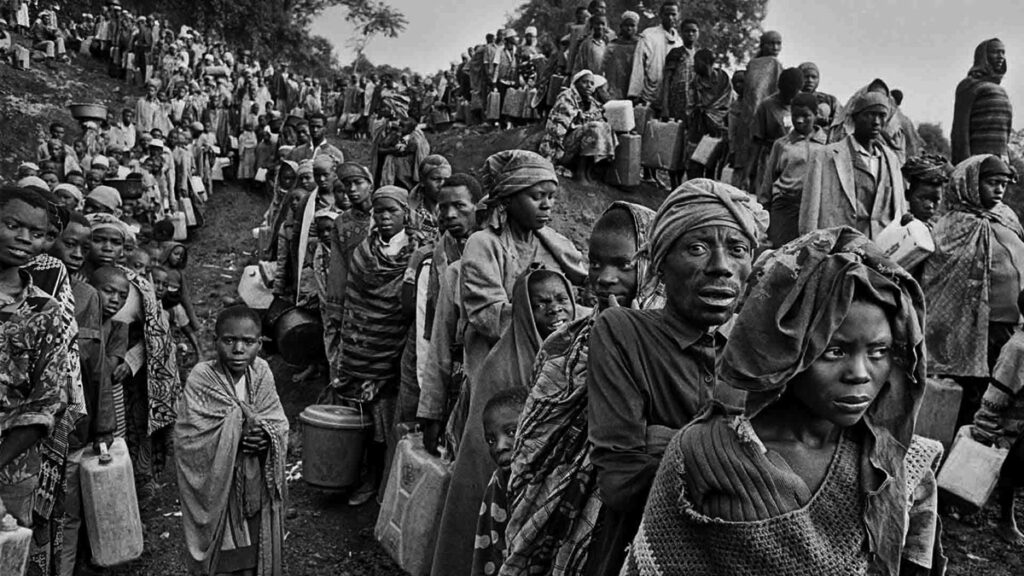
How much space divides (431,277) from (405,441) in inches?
Result: 36.2

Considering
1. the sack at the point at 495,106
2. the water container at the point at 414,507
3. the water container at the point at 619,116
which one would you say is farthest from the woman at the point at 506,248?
the sack at the point at 495,106

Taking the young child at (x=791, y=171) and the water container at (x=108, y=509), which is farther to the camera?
the young child at (x=791, y=171)

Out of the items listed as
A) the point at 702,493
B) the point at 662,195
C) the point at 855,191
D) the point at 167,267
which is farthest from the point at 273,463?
the point at 662,195

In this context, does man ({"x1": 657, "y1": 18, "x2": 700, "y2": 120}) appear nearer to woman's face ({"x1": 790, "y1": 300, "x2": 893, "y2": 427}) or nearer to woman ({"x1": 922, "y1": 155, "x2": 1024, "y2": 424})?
woman ({"x1": 922, "y1": 155, "x2": 1024, "y2": 424})

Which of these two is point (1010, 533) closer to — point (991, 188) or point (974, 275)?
point (974, 275)

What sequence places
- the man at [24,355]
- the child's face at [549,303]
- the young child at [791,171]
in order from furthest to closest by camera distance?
the young child at [791,171], the man at [24,355], the child's face at [549,303]

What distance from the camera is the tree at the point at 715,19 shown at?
93.2 feet

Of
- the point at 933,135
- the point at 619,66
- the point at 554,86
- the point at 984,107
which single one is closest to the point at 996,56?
the point at 984,107

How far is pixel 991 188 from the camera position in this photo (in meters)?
5.43

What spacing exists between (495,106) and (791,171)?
8.49 m

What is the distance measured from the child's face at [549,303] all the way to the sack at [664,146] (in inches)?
312

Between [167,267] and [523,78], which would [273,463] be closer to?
[167,267]

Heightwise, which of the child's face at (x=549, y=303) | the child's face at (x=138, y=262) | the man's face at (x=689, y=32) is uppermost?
the man's face at (x=689, y=32)

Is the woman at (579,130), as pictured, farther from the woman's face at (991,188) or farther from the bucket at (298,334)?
the woman's face at (991,188)
